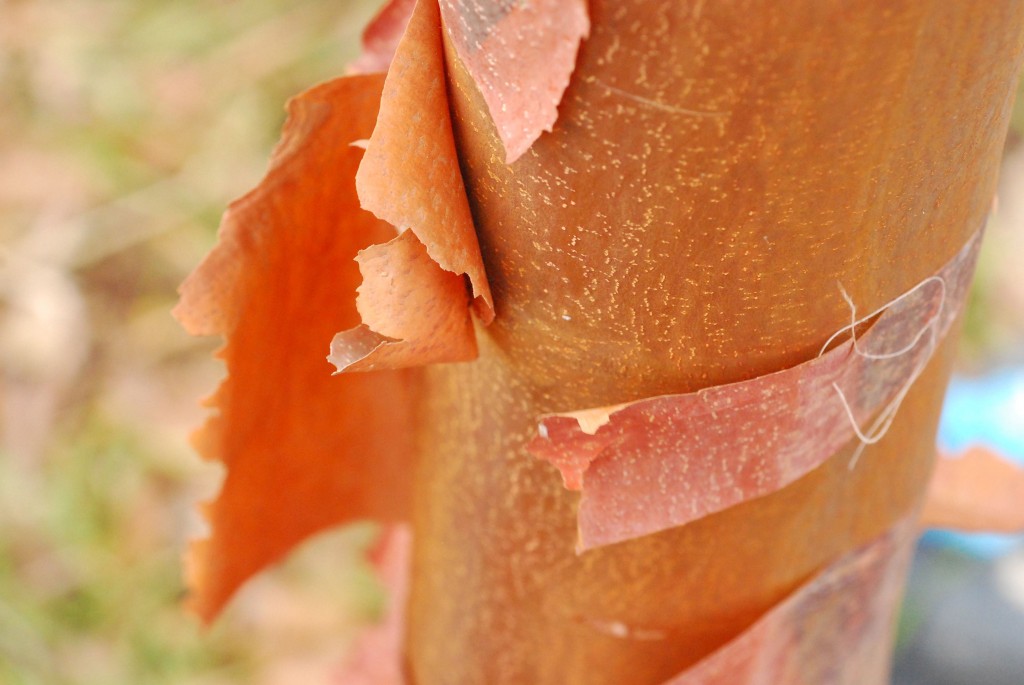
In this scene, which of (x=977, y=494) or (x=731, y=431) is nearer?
(x=731, y=431)

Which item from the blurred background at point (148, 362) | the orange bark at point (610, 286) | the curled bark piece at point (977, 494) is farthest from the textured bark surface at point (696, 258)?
the blurred background at point (148, 362)

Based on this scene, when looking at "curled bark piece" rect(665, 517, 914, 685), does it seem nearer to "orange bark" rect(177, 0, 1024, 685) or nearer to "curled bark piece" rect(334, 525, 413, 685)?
"orange bark" rect(177, 0, 1024, 685)

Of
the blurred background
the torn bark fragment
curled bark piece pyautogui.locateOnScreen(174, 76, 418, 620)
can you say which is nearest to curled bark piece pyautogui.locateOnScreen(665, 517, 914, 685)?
the torn bark fragment

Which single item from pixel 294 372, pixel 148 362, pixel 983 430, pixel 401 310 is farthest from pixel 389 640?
pixel 148 362

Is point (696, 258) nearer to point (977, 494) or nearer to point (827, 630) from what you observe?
point (827, 630)

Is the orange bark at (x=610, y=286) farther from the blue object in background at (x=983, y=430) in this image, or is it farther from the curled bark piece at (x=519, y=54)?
the blue object in background at (x=983, y=430)

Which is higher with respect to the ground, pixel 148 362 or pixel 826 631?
pixel 148 362
